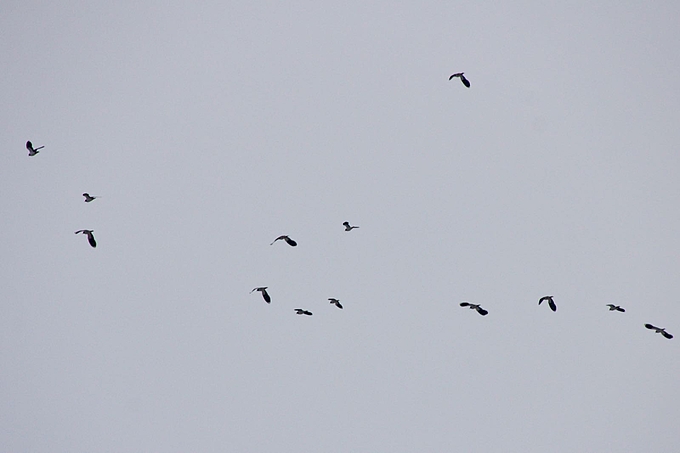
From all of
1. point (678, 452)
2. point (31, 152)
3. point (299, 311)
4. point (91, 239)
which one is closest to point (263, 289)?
point (299, 311)

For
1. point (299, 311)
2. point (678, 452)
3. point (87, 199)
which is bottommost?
point (299, 311)

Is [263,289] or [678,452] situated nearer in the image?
[263,289]

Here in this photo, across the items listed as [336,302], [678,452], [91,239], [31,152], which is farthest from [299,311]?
[678,452]

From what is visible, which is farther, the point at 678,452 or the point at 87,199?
the point at 678,452

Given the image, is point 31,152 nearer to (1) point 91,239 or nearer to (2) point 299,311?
(1) point 91,239

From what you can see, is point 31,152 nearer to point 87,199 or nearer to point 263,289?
point 87,199

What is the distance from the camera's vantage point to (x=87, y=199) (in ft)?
213

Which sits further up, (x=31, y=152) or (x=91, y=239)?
(x=31, y=152)

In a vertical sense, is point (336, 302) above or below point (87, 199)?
below

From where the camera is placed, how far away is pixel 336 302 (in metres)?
68.6

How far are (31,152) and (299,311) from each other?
21333mm

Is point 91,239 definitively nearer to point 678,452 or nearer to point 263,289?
point 263,289

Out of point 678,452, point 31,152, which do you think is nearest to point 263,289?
point 31,152

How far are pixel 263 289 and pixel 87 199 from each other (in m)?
13.4
